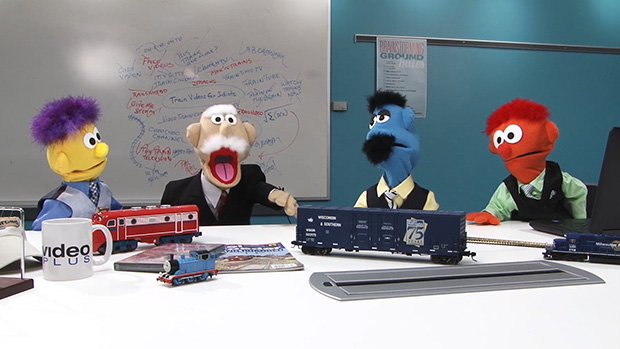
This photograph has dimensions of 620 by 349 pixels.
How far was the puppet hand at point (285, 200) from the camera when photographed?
1.52 metres

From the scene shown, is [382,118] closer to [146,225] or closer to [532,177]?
[532,177]

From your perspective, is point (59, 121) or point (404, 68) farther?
point (404, 68)

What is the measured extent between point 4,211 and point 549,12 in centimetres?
300

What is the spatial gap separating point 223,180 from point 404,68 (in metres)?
1.49

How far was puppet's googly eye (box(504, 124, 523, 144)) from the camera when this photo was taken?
5.48 ft

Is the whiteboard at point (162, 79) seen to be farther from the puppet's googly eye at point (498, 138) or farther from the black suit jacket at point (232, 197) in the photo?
the puppet's googly eye at point (498, 138)

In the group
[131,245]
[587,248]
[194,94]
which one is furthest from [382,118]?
[194,94]

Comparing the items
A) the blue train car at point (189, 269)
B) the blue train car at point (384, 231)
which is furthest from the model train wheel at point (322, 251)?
the blue train car at point (189, 269)

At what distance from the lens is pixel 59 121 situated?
1442 mm

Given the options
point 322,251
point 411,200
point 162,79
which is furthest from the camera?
point 162,79

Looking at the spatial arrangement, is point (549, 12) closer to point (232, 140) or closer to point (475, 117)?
point (475, 117)

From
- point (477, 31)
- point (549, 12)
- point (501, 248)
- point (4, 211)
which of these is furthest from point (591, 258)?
point (549, 12)

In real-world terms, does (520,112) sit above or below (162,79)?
below

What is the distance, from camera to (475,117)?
2828 mm
